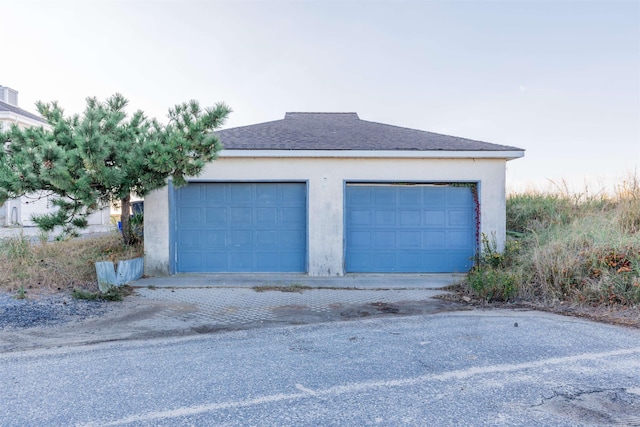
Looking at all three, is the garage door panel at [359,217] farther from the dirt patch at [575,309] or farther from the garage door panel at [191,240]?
the garage door panel at [191,240]

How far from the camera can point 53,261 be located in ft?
27.7

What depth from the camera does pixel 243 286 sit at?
322 inches

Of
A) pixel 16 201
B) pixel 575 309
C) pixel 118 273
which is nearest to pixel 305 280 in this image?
pixel 118 273

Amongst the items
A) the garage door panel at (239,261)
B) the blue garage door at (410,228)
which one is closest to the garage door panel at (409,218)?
the blue garage door at (410,228)

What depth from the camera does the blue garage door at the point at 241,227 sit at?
9391mm

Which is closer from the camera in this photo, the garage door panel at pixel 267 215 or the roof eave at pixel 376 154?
the roof eave at pixel 376 154

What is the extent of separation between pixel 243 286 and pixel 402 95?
10.1 m

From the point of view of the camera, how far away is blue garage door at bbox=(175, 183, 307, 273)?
939 cm

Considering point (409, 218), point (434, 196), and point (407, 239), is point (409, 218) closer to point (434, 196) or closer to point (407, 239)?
point (407, 239)

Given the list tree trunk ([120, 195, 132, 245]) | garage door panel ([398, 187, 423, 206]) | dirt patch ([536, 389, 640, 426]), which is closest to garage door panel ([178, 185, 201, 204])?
tree trunk ([120, 195, 132, 245])

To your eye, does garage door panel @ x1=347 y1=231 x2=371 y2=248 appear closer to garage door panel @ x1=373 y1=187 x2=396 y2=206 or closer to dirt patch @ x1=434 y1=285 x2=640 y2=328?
garage door panel @ x1=373 y1=187 x2=396 y2=206

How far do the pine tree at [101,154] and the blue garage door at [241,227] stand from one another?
1.57 m

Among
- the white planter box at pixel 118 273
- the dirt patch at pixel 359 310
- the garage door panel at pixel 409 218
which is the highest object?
the garage door panel at pixel 409 218

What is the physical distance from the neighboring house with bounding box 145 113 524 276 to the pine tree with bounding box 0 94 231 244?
1.64 metres
